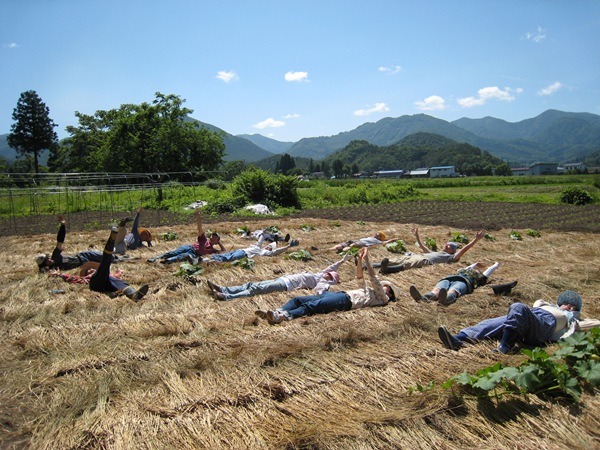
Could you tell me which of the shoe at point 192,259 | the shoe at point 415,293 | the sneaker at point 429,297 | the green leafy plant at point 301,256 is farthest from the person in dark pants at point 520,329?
the shoe at point 192,259

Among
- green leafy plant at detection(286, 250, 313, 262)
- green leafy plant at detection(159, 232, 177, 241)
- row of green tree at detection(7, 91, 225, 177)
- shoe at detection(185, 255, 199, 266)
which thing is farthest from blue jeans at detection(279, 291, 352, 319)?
row of green tree at detection(7, 91, 225, 177)

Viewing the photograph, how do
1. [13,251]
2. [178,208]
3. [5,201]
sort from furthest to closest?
[5,201] < [178,208] < [13,251]

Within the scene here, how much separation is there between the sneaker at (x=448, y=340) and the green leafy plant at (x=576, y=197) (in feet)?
91.2

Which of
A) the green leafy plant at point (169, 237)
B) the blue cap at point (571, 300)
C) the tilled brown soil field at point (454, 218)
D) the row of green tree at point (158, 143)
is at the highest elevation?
the row of green tree at point (158, 143)

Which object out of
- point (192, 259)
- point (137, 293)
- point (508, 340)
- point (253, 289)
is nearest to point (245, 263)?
point (192, 259)

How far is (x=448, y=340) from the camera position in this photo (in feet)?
15.3

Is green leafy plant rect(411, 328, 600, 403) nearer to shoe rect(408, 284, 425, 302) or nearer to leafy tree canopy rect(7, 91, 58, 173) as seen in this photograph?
shoe rect(408, 284, 425, 302)

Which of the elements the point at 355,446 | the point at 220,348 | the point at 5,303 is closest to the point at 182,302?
the point at 220,348

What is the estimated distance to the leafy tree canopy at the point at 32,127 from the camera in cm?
5212

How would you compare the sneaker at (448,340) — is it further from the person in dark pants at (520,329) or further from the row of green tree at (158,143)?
the row of green tree at (158,143)

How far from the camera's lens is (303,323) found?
5.63 metres

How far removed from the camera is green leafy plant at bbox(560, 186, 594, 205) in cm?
2717

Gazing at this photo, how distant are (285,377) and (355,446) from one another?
3.84ft

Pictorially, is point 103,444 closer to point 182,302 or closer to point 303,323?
point 303,323
